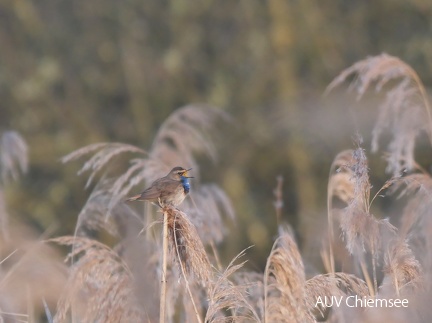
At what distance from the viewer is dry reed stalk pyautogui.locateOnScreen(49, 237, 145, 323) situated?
3488 millimetres

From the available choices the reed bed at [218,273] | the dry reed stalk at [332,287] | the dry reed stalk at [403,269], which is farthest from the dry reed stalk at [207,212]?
the dry reed stalk at [403,269]

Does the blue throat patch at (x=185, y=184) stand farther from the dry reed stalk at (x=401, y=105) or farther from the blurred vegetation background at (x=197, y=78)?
the blurred vegetation background at (x=197, y=78)

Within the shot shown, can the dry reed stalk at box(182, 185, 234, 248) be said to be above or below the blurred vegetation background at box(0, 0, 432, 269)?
above

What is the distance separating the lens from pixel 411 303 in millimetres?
3285

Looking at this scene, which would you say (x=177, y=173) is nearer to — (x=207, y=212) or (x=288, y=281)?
(x=207, y=212)

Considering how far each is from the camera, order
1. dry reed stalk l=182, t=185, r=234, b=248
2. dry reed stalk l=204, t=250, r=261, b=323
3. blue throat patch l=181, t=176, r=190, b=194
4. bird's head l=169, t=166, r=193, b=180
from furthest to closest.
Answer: bird's head l=169, t=166, r=193, b=180, blue throat patch l=181, t=176, r=190, b=194, dry reed stalk l=182, t=185, r=234, b=248, dry reed stalk l=204, t=250, r=261, b=323

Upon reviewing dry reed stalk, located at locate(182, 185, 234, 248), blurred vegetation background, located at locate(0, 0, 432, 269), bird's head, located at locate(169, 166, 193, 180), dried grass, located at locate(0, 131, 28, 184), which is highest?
dried grass, located at locate(0, 131, 28, 184)

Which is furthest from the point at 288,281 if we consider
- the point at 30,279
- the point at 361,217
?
the point at 30,279

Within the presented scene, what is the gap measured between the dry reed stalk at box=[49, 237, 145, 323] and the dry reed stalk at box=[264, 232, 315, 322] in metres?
0.47

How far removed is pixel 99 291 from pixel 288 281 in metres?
0.67

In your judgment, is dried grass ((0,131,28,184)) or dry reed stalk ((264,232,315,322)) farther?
dried grass ((0,131,28,184))

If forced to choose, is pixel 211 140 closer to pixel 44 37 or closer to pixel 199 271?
pixel 44 37

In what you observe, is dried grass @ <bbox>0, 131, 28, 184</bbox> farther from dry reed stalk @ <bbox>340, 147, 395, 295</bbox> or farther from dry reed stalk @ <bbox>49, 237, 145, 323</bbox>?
dry reed stalk @ <bbox>340, 147, 395, 295</bbox>

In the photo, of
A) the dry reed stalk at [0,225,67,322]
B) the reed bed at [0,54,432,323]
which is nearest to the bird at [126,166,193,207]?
the reed bed at [0,54,432,323]
